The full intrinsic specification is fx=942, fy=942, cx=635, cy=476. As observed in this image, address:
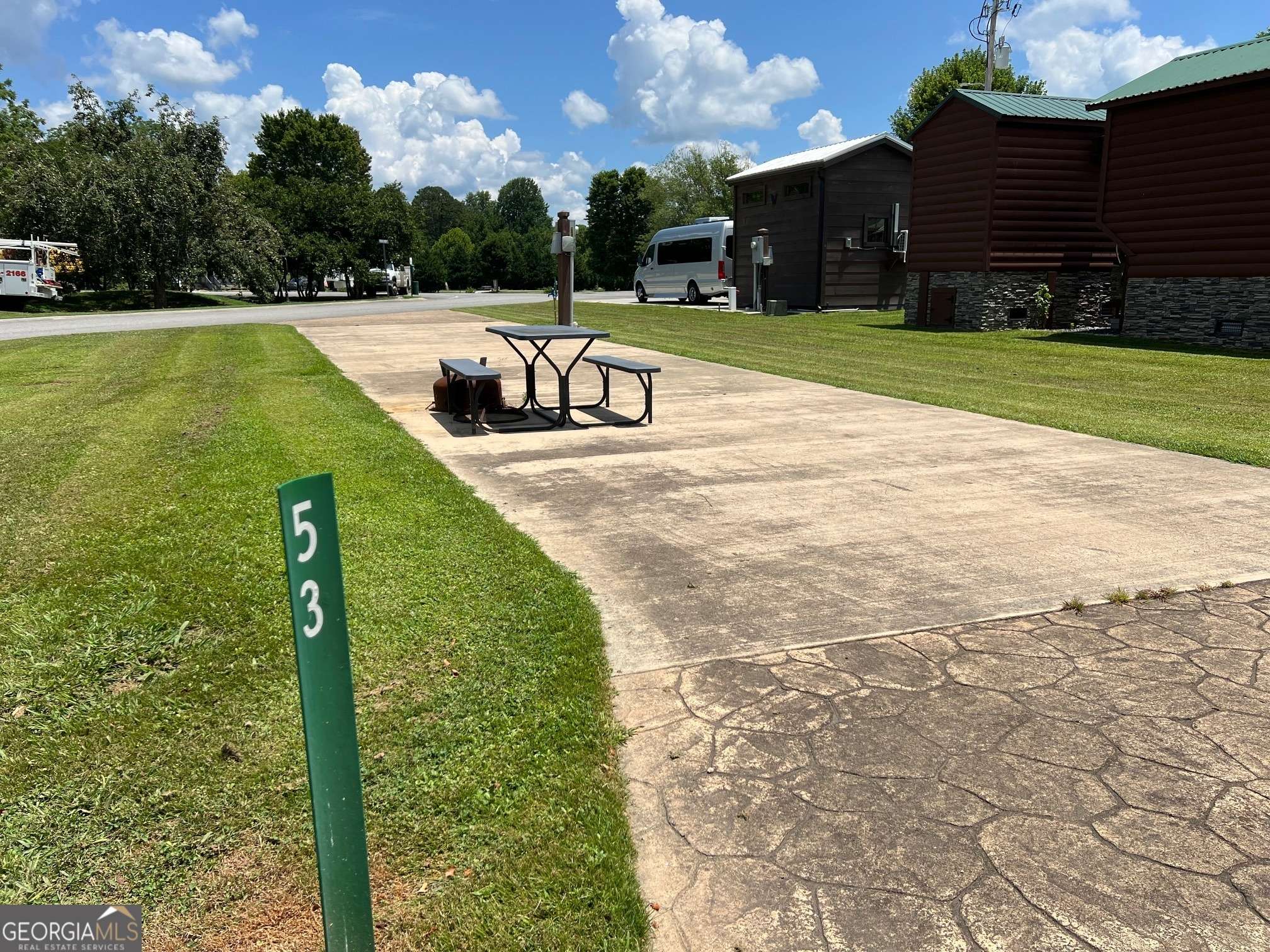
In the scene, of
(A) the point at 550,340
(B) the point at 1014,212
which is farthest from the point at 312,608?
(B) the point at 1014,212

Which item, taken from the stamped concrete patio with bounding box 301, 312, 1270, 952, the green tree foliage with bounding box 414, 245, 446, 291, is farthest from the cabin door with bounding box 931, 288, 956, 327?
the green tree foliage with bounding box 414, 245, 446, 291

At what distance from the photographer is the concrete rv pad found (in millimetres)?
4387

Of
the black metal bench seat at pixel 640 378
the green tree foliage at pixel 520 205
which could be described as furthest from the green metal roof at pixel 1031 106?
the green tree foliage at pixel 520 205

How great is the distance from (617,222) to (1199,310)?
193 feet

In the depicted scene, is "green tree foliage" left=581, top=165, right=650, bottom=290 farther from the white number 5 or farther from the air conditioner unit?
the white number 5

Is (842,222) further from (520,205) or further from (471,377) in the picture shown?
(520,205)

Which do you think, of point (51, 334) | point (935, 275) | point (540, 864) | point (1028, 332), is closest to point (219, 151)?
point (51, 334)

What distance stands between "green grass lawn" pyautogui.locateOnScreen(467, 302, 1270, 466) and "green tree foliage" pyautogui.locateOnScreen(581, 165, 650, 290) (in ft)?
164

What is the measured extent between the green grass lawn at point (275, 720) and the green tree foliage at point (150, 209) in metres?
34.2

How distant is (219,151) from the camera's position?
134 feet

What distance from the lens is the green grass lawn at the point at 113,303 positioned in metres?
32.2

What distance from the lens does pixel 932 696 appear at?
351cm

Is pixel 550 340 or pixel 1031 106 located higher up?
pixel 1031 106

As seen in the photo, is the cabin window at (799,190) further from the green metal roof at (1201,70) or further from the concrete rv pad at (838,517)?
the concrete rv pad at (838,517)
